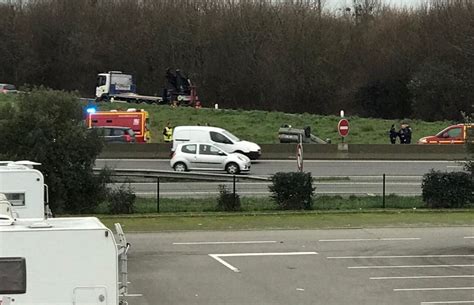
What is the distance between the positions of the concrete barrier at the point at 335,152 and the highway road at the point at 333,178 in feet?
3.19

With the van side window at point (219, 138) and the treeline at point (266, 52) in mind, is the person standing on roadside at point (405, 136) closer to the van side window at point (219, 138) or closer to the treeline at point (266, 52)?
the van side window at point (219, 138)

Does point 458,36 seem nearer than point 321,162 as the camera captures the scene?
No

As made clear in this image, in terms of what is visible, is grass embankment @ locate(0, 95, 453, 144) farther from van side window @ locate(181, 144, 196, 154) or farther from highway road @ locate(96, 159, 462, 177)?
van side window @ locate(181, 144, 196, 154)

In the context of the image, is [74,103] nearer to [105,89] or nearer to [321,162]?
[321,162]

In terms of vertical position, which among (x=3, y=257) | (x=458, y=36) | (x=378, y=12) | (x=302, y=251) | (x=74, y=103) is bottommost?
(x=302, y=251)

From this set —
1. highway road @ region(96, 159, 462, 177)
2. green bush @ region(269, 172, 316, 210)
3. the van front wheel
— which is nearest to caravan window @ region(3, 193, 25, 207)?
green bush @ region(269, 172, 316, 210)

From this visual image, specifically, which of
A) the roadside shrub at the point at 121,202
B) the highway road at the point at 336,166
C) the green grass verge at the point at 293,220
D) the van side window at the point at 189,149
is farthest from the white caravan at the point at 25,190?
the van side window at the point at 189,149

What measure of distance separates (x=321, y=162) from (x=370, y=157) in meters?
2.81

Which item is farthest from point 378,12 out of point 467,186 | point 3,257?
point 3,257

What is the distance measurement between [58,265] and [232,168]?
28586 millimetres

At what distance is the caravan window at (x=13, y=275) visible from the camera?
565 cm

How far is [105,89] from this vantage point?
66.2 metres

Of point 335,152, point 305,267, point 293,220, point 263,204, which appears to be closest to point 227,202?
point 263,204

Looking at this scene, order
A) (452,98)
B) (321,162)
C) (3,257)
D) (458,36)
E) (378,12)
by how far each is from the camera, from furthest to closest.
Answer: (378,12)
(458,36)
(452,98)
(321,162)
(3,257)
